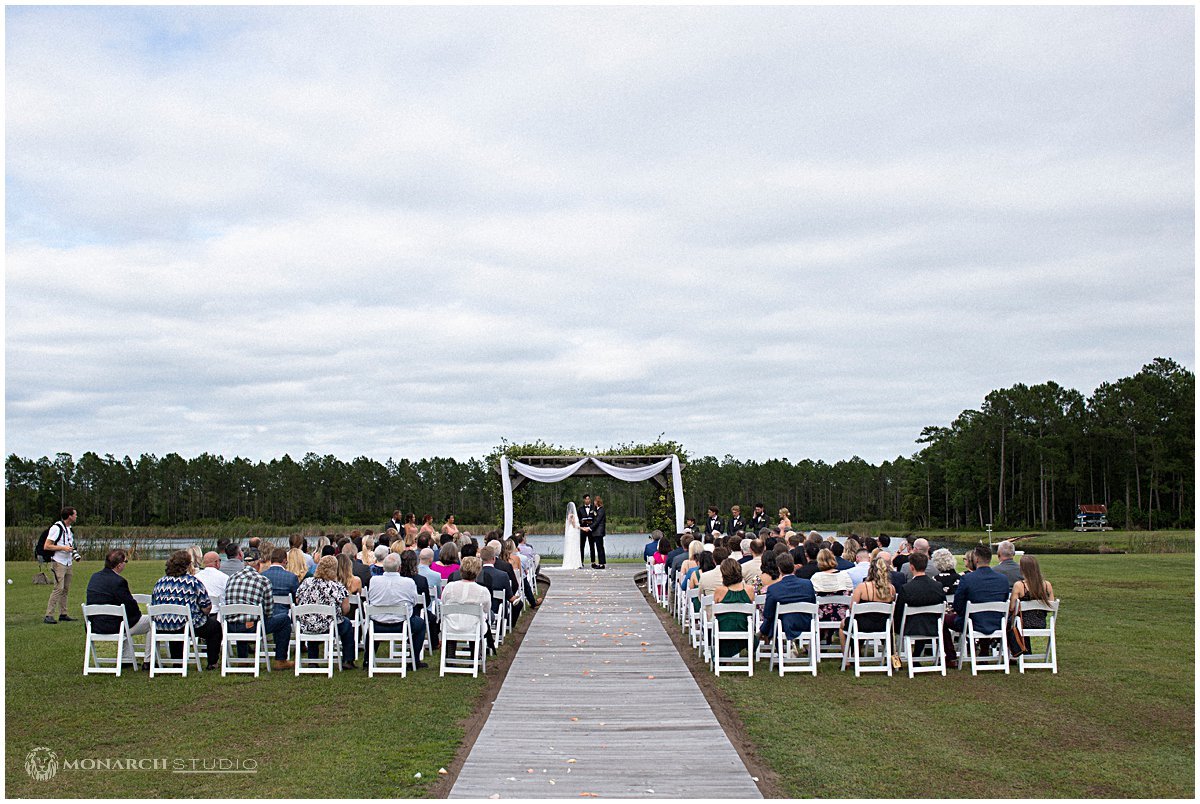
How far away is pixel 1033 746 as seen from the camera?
6.75m

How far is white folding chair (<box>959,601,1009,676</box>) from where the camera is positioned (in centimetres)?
948

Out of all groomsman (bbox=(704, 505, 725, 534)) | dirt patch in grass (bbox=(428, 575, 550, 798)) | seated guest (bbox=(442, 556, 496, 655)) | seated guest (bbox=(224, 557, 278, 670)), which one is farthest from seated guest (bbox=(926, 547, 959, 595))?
groomsman (bbox=(704, 505, 725, 534))

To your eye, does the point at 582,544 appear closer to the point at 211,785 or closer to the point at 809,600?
the point at 809,600

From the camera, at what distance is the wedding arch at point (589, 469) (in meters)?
23.2

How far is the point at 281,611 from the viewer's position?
1017 cm

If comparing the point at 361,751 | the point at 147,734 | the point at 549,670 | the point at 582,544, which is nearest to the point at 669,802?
the point at 361,751

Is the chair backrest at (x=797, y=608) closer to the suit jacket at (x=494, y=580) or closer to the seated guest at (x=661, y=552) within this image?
the suit jacket at (x=494, y=580)

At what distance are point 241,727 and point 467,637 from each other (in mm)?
2846

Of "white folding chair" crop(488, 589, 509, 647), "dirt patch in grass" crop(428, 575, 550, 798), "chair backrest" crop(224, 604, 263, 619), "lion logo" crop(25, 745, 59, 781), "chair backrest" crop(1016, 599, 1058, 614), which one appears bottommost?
"dirt patch in grass" crop(428, 575, 550, 798)

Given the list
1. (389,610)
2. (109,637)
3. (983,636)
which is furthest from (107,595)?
(983,636)

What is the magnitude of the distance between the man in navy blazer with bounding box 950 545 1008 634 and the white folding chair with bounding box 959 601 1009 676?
0.06m

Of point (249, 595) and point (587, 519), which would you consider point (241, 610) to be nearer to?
point (249, 595)

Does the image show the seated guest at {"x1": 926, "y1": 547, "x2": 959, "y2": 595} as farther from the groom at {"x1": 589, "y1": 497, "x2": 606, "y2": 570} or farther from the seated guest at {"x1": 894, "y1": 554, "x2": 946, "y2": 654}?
the groom at {"x1": 589, "y1": 497, "x2": 606, "y2": 570}

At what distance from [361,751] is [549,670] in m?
3.60
